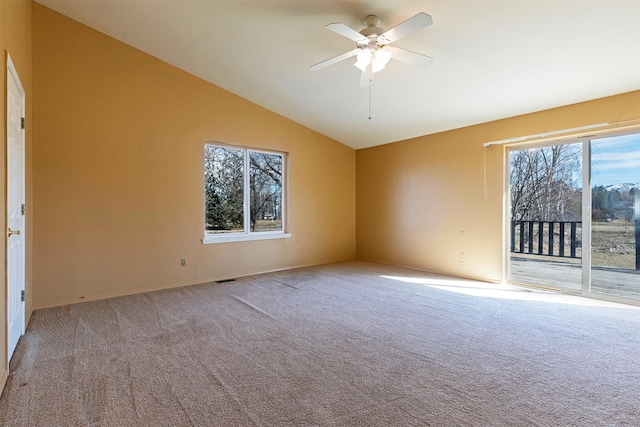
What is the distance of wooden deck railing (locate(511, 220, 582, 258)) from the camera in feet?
14.0

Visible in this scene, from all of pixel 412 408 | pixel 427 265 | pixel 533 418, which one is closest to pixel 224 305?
pixel 412 408

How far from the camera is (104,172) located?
4.07 m

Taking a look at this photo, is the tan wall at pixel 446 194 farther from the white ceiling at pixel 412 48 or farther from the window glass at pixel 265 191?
the window glass at pixel 265 191

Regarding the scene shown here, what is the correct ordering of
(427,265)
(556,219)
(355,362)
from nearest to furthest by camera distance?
(355,362), (556,219), (427,265)

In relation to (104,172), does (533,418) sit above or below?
below

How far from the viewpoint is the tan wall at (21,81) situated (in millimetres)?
2166

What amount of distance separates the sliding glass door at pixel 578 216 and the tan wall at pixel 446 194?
0.29 m

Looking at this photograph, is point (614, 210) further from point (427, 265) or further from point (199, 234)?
point (199, 234)

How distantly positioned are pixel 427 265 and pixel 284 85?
3.72 m

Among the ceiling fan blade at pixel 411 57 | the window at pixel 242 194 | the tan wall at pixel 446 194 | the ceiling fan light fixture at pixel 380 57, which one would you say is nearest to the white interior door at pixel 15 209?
the window at pixel 242 194

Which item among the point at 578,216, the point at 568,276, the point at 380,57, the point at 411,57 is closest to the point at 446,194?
the point at 578,216

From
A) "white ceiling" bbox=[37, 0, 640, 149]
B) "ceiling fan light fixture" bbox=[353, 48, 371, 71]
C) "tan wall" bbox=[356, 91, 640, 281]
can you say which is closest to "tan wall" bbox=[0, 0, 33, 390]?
"white ceiling" bbox=[37, 0, 640, 149]

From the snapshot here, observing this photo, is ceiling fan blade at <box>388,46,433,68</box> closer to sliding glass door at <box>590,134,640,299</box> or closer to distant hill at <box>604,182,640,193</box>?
sliding glass door at <box>590,134,640,299</box>

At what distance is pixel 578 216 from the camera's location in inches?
Answer: 165
